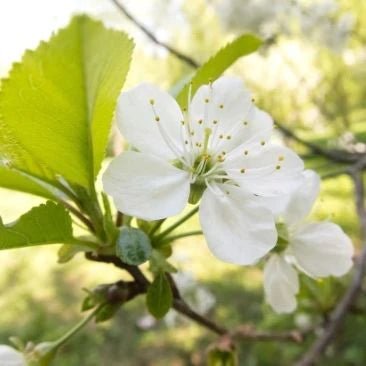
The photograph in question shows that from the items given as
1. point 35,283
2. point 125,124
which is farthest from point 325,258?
point 35,283

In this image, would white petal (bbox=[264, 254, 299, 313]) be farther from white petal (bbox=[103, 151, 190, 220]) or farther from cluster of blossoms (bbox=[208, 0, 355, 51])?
cluster of blossoms (bbox=[208, 0, 355, 51])

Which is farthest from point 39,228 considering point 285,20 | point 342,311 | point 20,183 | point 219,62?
point 285,20

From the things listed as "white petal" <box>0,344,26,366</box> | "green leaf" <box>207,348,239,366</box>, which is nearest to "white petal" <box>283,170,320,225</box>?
"green leaf" <box>207,348,239,366</box>

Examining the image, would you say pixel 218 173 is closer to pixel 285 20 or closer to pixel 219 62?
pixel 219 62

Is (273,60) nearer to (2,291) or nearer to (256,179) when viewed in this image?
(2,291)

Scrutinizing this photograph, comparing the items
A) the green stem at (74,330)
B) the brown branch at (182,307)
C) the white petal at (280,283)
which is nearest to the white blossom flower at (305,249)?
the white petal at (280,283)

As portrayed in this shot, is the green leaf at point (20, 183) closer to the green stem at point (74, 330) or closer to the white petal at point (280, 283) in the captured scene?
the green stem at point (74, 330)
